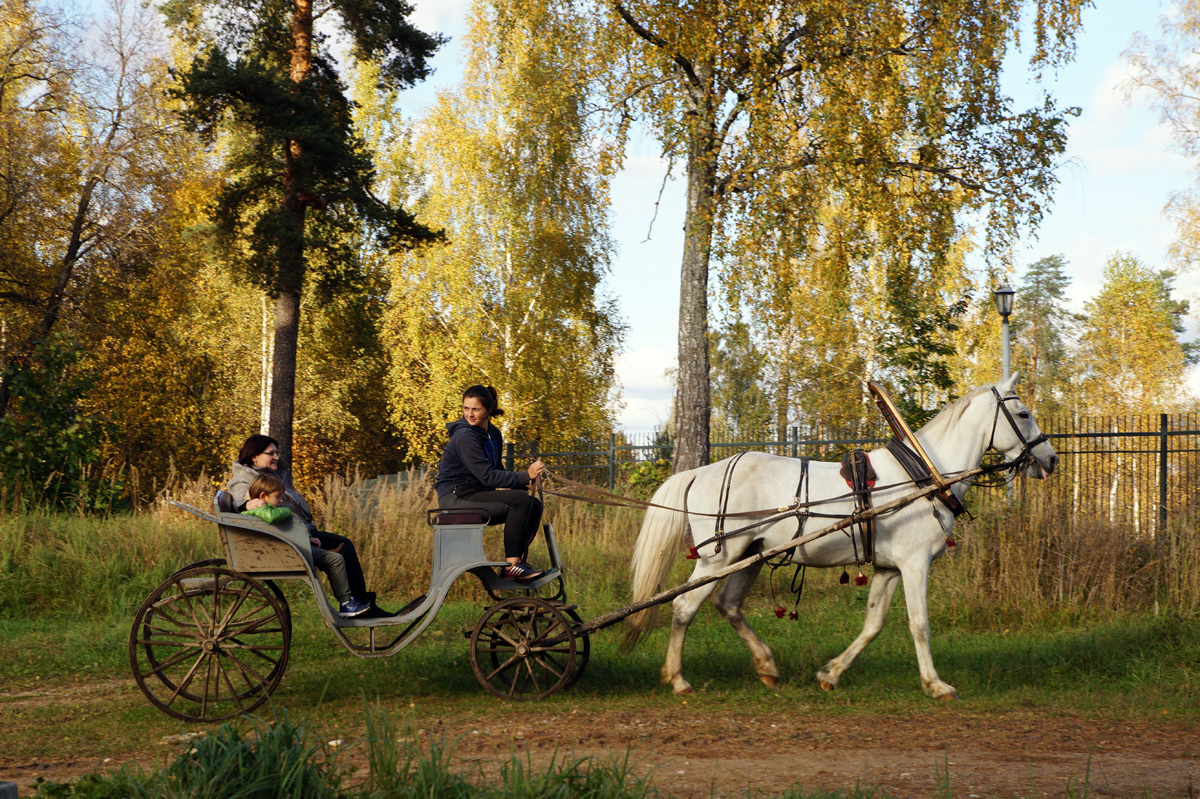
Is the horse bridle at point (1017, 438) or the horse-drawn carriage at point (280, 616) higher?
the horse bridle at point (1017, 438)

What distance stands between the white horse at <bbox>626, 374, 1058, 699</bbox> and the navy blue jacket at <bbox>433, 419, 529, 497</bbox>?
1250 millimetres

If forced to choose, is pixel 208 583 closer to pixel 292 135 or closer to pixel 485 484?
pixel 485 484

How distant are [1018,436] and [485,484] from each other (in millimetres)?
3643

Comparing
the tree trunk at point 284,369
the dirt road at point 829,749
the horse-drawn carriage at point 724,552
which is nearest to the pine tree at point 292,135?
the tree trunk at point 284,369

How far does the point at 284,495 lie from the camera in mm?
6277

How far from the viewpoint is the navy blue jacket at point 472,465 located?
21.0ft

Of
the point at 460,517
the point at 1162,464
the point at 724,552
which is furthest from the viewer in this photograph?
the point at 1162,464

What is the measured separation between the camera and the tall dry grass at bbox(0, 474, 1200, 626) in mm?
8969

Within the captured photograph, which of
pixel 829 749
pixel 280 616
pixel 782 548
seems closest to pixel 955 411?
pixel 782 548

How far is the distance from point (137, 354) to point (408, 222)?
15.0 metres

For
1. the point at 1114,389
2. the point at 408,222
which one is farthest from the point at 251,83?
the point at 1114,389

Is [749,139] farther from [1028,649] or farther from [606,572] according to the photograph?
[1028,649]

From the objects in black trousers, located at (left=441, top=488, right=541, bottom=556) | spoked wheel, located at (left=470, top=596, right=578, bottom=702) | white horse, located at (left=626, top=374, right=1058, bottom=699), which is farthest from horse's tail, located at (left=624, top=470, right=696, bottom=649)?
black trousers, located at (left=441, top=488, right=541, bottom=556)

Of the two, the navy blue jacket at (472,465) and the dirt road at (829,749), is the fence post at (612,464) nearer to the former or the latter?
the navy blue jacket at (472,465)
